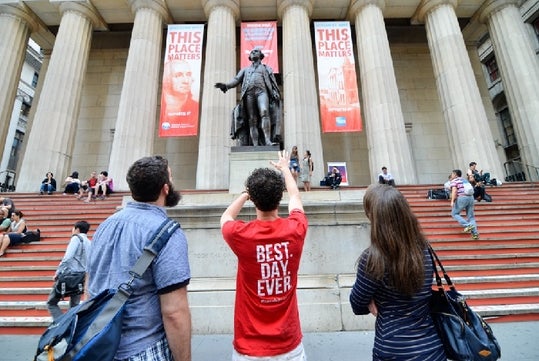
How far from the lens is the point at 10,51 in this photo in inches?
673

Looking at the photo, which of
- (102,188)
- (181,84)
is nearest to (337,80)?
(181,84)

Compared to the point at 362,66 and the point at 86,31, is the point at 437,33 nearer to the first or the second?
the point at 362,66

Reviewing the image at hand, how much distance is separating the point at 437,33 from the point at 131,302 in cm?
2127

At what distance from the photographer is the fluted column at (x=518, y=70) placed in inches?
634

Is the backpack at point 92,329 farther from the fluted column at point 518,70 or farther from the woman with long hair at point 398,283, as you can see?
the fluted column at point 518,70

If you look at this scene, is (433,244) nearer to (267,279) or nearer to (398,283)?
(398,283)

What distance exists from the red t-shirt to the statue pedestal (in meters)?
3.95

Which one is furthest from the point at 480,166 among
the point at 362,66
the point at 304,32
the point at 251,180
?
the point at 251,180

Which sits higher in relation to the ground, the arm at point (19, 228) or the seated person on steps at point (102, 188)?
the seated person on steps at point (102, 188)

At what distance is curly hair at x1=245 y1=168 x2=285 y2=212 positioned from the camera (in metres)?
1.87

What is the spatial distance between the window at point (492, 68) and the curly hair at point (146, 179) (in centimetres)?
3311

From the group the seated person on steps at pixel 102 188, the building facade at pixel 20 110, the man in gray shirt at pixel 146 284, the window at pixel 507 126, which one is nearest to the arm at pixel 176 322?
the man in gray shirt at pixel 146 284

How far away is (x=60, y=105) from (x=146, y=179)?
18.2m

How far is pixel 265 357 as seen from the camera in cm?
176
